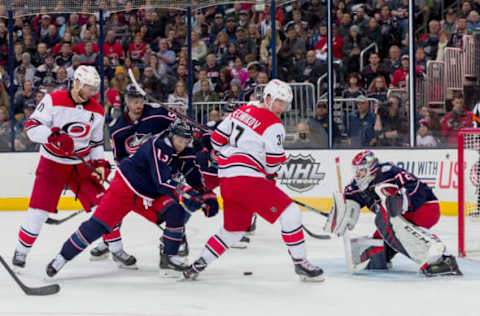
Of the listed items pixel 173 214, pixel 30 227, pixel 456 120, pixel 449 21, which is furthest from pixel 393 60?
pixel 30 227

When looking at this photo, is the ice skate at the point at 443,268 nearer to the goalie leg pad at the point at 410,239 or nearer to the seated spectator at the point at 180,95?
the goalie leg pad at the point at 410,239

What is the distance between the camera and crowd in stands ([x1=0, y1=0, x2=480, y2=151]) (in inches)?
317

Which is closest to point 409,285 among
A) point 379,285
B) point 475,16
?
point 379,285

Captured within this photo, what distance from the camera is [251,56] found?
9.05 metres

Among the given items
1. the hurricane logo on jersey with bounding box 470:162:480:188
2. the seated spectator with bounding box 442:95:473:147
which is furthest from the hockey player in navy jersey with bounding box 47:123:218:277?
the seated spectator with bounding box 442:95:473:147

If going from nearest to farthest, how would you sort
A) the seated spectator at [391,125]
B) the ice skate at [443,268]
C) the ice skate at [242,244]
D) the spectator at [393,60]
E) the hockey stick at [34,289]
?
the hockey stick at [34,289] → the ice skate at [443,268] → the ice skate at [242,244] → the seated spectator at [391,125] → the spectator at [393,60]

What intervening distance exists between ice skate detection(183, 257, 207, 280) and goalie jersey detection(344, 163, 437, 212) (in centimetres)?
93

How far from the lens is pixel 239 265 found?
4930mm

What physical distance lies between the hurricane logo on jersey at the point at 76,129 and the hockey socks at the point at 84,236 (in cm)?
68

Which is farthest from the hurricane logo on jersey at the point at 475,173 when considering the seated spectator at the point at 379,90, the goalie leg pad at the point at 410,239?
the goalie leg pad at the point at 410,239

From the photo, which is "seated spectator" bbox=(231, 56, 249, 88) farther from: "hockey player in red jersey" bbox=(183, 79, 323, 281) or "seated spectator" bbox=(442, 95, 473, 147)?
"hockey player in red jersey" bbox=(183, 79, 323, 281)

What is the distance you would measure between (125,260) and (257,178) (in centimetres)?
117

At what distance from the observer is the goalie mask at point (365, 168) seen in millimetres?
4348

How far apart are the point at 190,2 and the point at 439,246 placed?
503cm
